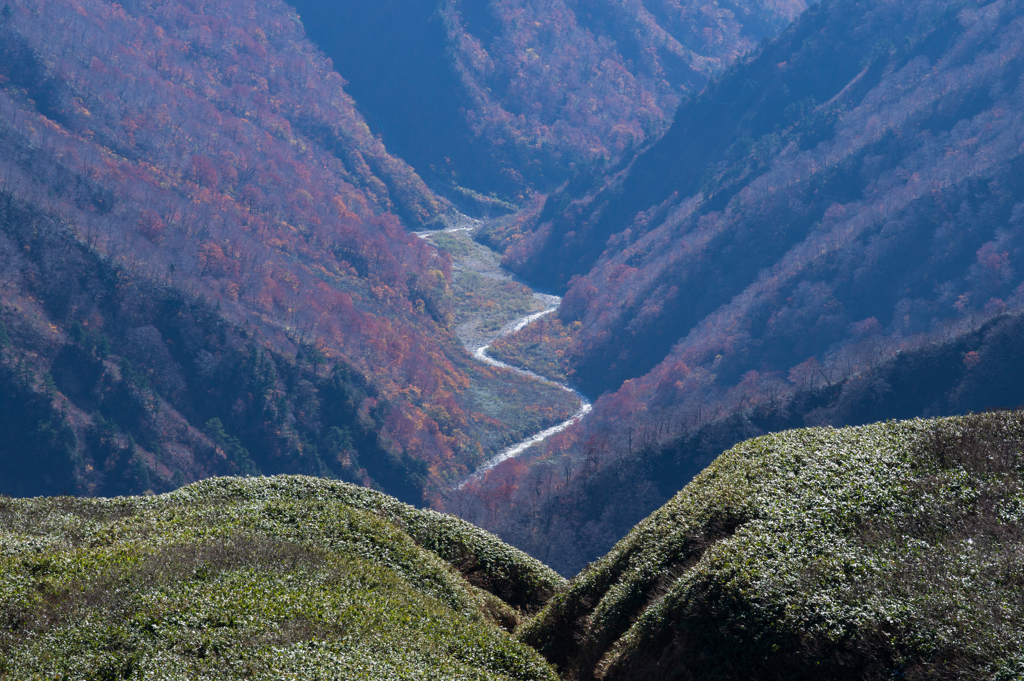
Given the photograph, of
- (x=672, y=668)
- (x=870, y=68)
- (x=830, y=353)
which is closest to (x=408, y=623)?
(x=672, y=668)

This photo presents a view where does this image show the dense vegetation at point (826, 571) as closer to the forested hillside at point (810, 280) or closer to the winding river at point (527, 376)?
the forested hillside at point (810, 280)

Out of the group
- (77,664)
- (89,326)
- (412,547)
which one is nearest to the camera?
(77,664)

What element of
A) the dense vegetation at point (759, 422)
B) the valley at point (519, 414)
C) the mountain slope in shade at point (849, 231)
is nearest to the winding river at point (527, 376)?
the valley at point (519, 414)

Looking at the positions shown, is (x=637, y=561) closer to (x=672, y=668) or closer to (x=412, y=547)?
(x=672, y=668)

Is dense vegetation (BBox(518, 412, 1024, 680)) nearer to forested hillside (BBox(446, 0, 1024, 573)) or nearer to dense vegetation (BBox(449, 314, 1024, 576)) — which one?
dense vegetation (BBox(449, 314, 1024, 576))

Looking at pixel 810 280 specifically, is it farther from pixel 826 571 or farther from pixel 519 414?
pixel 826 571

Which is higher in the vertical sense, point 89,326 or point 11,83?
point 11,83
